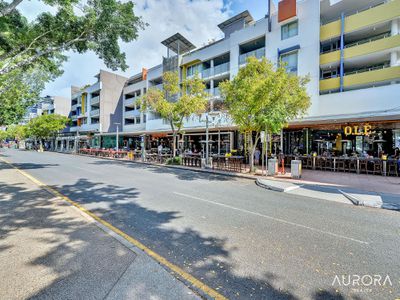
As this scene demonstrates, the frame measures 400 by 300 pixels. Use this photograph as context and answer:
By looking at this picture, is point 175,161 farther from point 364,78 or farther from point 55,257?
point 364,78

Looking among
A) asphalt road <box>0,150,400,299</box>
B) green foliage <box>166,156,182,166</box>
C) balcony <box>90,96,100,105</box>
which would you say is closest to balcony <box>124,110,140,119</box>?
balcony <box>90,96,100,105</box>

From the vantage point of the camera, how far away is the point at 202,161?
56.4 ft

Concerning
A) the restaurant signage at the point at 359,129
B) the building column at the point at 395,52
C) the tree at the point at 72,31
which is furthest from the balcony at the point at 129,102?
the building column at the point at 395,52

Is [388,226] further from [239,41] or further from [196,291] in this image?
[239,41]

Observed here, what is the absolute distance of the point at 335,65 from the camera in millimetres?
18875

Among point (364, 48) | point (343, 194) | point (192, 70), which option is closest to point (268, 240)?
point (343, 194)

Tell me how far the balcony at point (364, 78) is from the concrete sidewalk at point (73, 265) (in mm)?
20815

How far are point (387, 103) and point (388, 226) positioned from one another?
Result: 13.8m

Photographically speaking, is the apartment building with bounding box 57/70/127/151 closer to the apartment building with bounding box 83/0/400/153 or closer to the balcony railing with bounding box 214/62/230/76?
the balcony railing with bounding box 214/62/230/76

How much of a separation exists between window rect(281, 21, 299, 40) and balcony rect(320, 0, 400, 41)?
2183 millimetres

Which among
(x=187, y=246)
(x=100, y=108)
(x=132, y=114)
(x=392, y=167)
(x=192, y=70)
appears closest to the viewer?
(x=187, y=246)

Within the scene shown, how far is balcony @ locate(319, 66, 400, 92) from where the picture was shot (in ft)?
51.7

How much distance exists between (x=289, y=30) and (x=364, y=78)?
815 centimetres

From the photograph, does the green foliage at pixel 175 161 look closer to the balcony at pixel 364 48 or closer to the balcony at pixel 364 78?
the balcony at pixel 364 78
